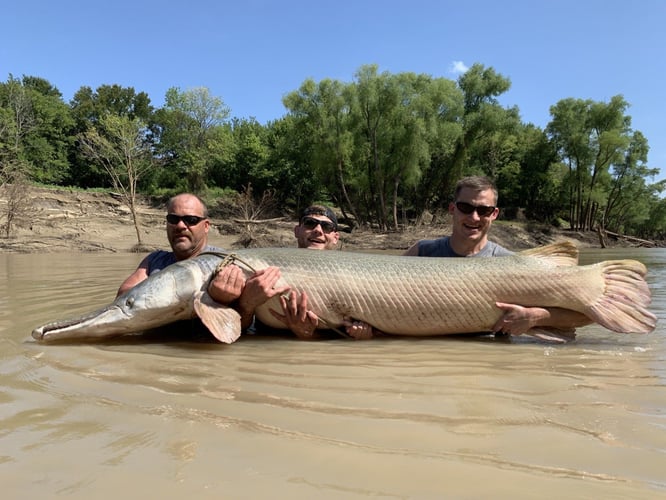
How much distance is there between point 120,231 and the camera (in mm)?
27344

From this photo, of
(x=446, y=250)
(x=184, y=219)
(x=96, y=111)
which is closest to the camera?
(x=184, y=219)

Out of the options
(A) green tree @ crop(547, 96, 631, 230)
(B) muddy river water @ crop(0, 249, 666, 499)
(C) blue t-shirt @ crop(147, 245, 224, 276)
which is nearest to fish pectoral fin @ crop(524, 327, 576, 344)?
(B) muddy river water @ crop(0, 249, 666, 499)

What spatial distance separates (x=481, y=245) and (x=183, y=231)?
2.73 meters

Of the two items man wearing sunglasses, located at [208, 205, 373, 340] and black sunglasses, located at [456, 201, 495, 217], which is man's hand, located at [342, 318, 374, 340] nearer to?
man wearing sunglasses, located at [208, 205, 373, 340]

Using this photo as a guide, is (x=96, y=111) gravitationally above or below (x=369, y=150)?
above

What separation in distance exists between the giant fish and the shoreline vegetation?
2017cm

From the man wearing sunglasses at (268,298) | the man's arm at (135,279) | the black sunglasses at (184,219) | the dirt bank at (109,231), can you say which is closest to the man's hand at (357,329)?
the man wearing sunglasses at (268,298)

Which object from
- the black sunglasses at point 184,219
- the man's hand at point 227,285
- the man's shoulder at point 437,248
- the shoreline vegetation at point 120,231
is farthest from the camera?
the shoreline vegetation at point 120,231

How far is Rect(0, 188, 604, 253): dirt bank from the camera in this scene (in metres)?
22.4

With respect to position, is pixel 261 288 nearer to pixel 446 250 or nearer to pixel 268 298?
pixel 268 298

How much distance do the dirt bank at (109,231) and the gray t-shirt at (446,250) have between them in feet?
67.6

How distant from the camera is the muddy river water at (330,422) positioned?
1.54 m

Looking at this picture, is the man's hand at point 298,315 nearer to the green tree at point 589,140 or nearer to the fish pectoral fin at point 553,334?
the fish pectoral fin at point 553,334

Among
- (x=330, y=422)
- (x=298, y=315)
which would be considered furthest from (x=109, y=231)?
(x=330, y=422)
